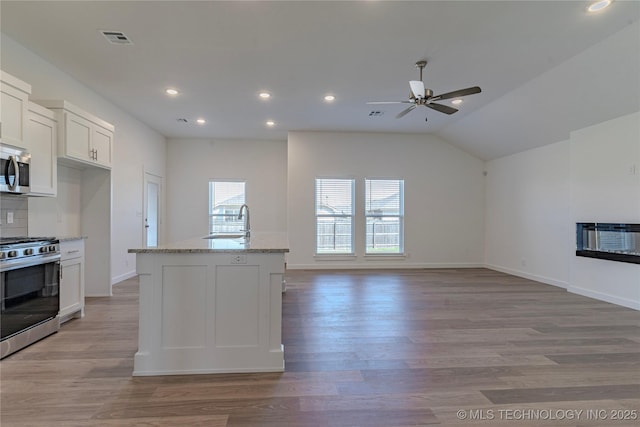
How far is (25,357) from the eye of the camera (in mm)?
2633

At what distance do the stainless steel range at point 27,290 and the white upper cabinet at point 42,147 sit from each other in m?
0.64

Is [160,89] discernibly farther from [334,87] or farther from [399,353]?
[399,353]

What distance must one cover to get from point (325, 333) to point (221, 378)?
117 cm

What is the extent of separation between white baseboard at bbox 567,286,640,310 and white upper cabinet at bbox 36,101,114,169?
23.1 ft

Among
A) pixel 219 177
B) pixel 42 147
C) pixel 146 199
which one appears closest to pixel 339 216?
pixel 219 177

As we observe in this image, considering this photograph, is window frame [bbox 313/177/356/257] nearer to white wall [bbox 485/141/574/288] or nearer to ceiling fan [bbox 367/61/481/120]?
white wall [bbox 485/141/574/288]

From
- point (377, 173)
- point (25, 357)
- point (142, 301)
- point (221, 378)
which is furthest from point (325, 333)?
point (377, 173)

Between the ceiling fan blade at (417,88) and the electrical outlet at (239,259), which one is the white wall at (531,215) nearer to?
the ceiling fan blade at (417,88)

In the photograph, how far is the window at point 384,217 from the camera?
7.25m

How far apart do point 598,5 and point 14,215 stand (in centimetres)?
579

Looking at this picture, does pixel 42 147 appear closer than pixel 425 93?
Yes

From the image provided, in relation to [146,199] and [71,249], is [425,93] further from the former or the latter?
[146,199]

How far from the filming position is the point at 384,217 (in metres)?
7.29

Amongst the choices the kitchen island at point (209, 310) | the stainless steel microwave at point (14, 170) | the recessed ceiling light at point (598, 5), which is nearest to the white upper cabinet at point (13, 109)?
the stainless steel microwave at point (14, 170)
